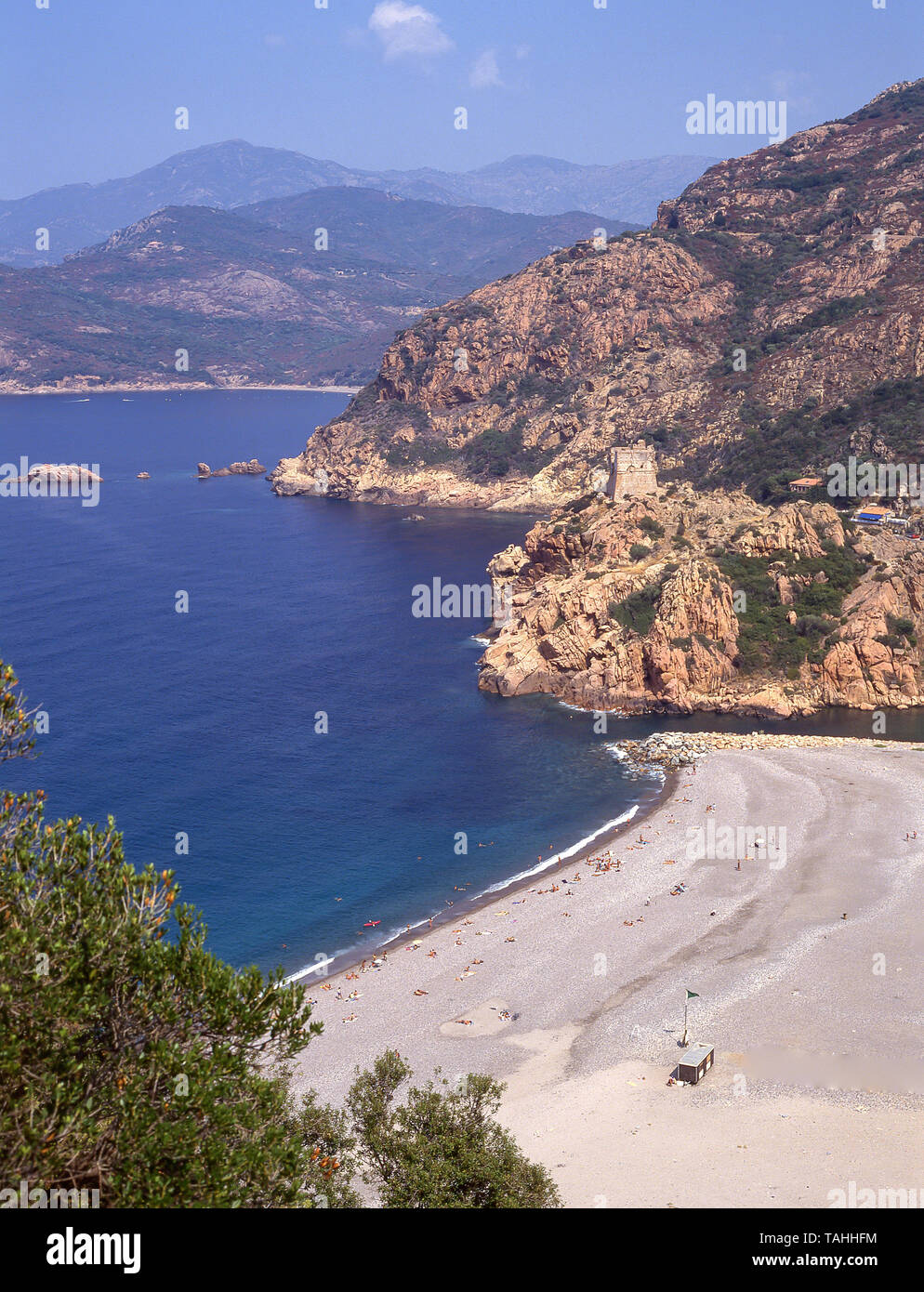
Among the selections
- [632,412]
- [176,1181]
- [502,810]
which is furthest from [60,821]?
[632,412]

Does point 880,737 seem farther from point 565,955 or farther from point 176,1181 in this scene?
point 176,1181

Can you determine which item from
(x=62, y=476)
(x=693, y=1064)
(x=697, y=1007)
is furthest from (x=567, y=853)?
(x=62, y=476)

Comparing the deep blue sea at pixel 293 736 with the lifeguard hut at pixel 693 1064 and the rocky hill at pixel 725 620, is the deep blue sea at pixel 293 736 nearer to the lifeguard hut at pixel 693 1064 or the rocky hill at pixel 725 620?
the rocky hill at pixel 725 620

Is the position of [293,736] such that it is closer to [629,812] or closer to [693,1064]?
[629,812]

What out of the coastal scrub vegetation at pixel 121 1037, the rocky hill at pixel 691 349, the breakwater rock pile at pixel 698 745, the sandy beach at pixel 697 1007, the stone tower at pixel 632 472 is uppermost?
the rocky hill at pixel 691 349

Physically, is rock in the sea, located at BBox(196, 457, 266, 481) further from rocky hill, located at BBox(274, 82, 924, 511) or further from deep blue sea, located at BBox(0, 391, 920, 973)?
deep blue sea, located at BBox(0, 391, 920, 973)

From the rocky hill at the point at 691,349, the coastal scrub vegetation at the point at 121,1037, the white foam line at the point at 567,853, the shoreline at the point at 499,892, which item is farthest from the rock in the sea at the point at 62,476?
the coastal scrub vegetation at the point at 121,1037
